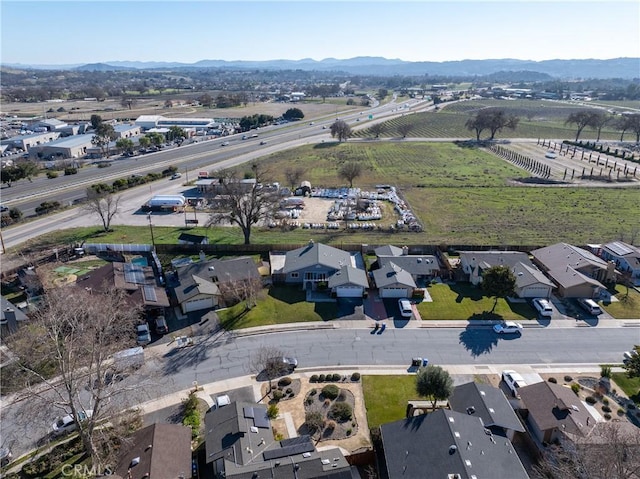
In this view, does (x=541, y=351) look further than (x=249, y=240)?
No

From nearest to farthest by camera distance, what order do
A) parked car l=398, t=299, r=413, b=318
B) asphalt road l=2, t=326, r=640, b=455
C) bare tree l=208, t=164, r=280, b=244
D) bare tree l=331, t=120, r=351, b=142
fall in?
asphalt road l=2, t=326, r=640, b=455 → parked car l=398, t=299, r=413, b=318 → bare tree l=208, t=164, r=280, b=244 → bare tree l=331, t=120, r=351, b=142

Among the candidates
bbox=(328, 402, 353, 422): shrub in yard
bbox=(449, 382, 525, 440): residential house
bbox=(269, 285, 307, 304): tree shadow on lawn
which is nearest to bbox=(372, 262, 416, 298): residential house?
bbox=(269, 285, 307, 304): tree shadow on lawn

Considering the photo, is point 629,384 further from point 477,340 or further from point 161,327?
point 161,327

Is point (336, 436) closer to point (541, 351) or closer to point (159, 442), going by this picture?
point (159, 442)

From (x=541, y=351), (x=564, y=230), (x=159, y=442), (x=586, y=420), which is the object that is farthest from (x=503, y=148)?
(x=159, y=442)

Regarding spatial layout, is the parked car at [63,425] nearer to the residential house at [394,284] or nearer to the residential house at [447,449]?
the residential house at [447,449]

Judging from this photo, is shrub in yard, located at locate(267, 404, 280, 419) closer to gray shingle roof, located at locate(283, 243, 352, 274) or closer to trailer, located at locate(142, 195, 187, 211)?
gray shingle roof, located at locate(283, 243, 352, 274)

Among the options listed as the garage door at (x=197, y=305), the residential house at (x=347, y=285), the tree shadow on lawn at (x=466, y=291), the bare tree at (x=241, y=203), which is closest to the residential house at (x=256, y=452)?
the garage door at (x=197, y=305)
